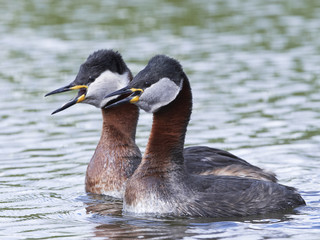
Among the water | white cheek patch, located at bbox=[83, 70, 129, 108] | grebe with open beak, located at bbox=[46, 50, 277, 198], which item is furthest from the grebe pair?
white cheek patch, located at bbox=[83, 70, 129, 108]

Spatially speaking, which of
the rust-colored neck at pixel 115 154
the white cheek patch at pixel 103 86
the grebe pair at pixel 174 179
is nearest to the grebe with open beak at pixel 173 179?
the grebe pair at pixel 174 179

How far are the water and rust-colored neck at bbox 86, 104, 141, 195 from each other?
1.09 feet

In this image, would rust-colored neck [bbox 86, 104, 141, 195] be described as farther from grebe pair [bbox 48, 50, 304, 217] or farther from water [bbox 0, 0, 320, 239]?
grebe pair [bbox 48, 50, 304, 217]

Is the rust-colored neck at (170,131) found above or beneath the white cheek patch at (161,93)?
beneath

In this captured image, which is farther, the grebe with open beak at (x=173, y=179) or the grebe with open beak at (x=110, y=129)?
the grebe with open beak at (x=110, y=129)

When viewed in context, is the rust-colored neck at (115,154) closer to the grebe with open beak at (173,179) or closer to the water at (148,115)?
the water at (148,115)

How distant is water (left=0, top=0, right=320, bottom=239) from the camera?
10359 mm

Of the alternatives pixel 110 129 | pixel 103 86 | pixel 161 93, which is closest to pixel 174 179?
pixel 161 93

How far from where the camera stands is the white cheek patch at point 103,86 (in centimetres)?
1223

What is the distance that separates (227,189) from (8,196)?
333 cm

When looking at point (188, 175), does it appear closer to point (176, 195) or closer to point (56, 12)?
point (176, 195)

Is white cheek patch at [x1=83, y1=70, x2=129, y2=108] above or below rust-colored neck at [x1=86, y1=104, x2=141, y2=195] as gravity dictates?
above

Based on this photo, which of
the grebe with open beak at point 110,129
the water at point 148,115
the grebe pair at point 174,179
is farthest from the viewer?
the grebe with open beak at point 110,129

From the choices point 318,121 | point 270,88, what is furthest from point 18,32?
point 318,121
